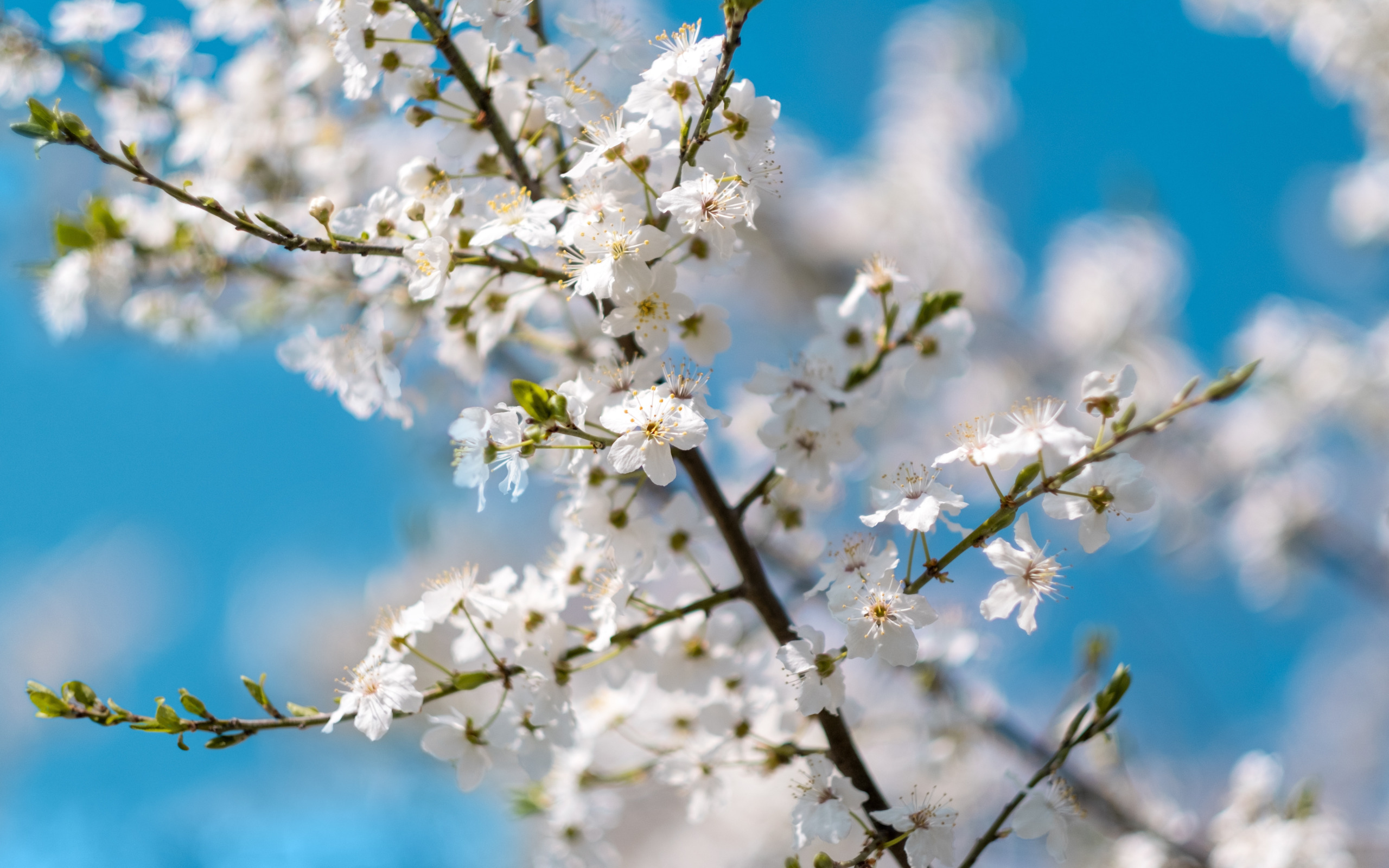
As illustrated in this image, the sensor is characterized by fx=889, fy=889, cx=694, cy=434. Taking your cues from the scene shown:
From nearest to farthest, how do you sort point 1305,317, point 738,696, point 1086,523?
point 1086,523 < point 738,696 < point 1305,317

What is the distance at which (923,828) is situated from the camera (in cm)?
137

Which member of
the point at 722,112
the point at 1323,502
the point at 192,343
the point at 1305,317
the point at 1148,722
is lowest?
the point at 722,112

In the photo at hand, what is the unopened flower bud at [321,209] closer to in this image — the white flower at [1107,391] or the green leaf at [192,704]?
the green leaf at [192,704]

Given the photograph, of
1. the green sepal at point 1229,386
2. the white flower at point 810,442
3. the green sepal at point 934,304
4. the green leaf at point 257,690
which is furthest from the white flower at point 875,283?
the green leaf at point 257,690

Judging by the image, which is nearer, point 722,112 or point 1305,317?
point 722,112

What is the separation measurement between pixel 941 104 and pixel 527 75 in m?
6.70

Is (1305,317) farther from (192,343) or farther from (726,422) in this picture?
(192,343)

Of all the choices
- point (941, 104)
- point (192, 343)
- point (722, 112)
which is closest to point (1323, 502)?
point (941, 104)

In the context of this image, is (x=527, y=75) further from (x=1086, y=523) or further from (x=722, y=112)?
(x=1086, y=523)

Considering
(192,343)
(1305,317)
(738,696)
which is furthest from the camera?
(1305,317)

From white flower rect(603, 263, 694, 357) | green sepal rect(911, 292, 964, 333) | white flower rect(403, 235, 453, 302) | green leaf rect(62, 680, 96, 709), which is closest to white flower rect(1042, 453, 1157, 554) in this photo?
green sepal rect(911, 292, 964, 333)

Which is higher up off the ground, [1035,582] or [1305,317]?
[1305,317]

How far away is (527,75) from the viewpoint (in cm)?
157

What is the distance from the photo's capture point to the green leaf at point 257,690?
4.16 ft
